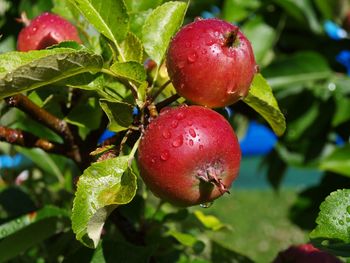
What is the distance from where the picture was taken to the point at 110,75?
857 mm

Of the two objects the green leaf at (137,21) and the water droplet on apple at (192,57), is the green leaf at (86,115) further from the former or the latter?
the water droplet on apple at (192,57)

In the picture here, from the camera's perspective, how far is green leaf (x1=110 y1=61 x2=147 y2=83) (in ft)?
2.56

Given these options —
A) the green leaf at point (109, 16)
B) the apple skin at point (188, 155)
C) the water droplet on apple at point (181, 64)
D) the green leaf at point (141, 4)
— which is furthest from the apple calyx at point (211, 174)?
the green leaf at point (141, 4)

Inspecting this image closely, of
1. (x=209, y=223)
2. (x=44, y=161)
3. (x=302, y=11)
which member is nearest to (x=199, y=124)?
(x=209, y=223)

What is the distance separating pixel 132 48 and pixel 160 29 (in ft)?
0.17

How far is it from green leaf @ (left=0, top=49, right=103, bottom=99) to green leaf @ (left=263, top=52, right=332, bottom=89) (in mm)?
1114

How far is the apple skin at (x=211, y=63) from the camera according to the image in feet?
2.44

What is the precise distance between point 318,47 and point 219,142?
1446 millimetres

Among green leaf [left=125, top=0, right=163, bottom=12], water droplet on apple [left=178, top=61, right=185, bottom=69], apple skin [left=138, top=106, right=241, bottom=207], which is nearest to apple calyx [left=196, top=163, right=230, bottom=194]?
apple skin [left=138, top=106, right=241, bottom=207]

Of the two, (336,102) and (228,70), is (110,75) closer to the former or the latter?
(228,70)

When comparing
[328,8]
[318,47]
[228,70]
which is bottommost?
[318,47]

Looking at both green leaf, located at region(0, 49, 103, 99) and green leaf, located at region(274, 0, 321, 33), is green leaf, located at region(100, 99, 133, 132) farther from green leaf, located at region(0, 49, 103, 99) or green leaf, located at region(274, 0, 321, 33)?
green leaf, located at region(274, 0, 321, 33)

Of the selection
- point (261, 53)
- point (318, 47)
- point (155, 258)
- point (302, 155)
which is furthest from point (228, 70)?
point (318, 47)

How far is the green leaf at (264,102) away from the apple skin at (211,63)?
2.7 inches
